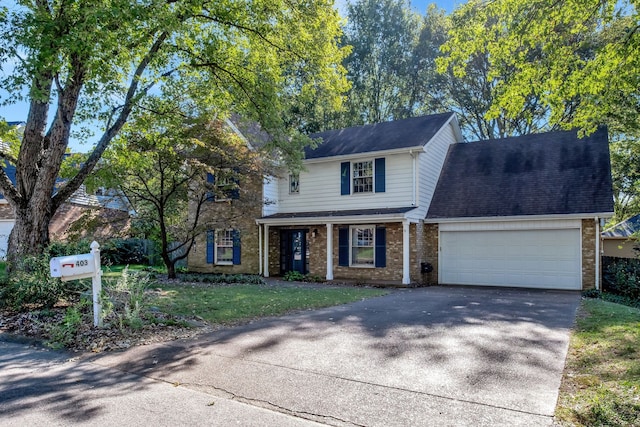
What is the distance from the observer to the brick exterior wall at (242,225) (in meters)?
17.2

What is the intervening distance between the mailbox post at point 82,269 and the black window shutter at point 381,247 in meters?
10.5

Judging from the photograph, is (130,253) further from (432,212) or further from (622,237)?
(622,237)

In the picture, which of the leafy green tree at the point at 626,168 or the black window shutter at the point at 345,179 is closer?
the black window shutter at the point at 345,179

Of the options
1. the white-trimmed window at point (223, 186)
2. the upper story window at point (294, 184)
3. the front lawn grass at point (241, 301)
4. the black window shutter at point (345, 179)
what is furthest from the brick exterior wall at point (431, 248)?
the white-trimmed window at point (223, 186)

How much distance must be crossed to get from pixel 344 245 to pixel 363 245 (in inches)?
29.0

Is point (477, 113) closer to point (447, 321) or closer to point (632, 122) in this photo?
point (632, 122)

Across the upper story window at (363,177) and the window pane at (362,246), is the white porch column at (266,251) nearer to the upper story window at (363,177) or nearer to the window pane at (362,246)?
the upper story window at (363,177)

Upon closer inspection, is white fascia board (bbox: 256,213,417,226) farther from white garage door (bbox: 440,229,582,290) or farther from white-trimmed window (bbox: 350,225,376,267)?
white garage door (bbox: 440,229,582,290)

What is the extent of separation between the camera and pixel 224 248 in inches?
739

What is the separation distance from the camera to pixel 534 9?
8125 millimetres

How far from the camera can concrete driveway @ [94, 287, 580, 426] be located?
12.6ft

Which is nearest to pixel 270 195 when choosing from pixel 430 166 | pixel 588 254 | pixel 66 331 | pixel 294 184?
pixel 294 184

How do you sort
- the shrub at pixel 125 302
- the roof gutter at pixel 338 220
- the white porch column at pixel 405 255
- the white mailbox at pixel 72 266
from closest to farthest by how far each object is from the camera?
1. the white mailbox at pixel 72 266
2. the shrub at pixel 125 302
3. the roof gutter at pixel 338 220
4. the white porch column at pixel 405 255

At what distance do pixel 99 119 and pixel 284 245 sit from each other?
8.65m
